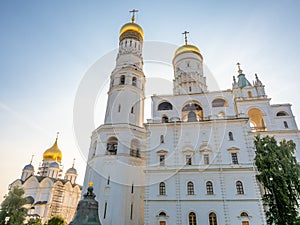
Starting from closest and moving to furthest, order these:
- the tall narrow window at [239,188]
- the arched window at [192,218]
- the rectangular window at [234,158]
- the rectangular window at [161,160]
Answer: the arched window at [192,218], the tall narrow window at [239,188], the rectangular window at [234,158], the rectangular window at [161,160]

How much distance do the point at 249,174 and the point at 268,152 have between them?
5104 mm

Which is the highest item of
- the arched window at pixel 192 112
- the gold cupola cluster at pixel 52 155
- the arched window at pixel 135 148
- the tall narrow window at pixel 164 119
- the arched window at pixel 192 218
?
the gold cupola cluster at pixel 52 155

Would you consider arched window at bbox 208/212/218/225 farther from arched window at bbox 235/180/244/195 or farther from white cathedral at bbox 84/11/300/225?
arched window at bbox 235/180/244/195

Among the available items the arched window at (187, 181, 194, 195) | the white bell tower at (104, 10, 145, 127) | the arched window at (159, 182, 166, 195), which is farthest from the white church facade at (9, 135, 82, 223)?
the arched window at (187, 181, 194, 195)

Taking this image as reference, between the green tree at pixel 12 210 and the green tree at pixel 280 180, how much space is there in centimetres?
2248

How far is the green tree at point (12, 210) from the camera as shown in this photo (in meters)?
21.2

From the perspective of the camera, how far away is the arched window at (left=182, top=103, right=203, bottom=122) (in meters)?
24.7

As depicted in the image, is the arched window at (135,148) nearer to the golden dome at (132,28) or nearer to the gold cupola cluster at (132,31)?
the gold cupola cluster at (132,31)

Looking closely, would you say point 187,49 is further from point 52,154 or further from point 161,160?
point 52,154

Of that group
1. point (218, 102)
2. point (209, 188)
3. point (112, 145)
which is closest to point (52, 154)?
point (112, 145)

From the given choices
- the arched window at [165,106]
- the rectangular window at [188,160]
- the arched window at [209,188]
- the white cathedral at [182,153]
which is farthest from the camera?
the arched window at [165,106]

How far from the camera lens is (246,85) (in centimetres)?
2934

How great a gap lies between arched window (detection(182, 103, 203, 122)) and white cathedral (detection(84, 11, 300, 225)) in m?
0.12

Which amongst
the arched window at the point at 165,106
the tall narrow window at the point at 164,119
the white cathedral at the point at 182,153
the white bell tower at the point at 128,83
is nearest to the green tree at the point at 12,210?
the white cathedral at the point at 182,153
